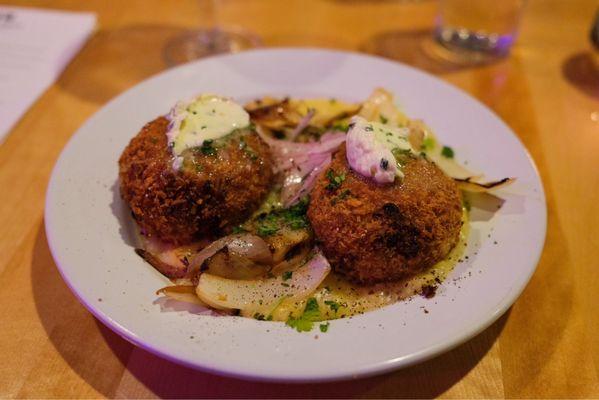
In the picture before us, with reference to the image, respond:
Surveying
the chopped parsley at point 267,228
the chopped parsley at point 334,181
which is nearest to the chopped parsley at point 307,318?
the chopped parsley at point 267,228

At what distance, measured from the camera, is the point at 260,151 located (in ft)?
6.75

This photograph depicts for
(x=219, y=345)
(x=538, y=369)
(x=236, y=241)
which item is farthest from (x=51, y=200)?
(x=538, y=369)

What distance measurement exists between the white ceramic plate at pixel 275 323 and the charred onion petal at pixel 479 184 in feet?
0.18

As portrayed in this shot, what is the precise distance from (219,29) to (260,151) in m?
1.92

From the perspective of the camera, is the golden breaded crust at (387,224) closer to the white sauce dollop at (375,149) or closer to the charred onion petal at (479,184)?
the white sauce dollop at (375,149)

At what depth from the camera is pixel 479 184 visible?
6.68 ft

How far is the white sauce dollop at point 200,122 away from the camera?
191 centimetres

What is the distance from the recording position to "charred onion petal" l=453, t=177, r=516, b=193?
1998mm

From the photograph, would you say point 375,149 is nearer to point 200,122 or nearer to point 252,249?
point 252,249

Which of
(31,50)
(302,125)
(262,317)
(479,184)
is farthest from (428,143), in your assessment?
(31,50)

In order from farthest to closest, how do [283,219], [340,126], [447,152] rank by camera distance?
[340,126] < [447,152] < [283,219]

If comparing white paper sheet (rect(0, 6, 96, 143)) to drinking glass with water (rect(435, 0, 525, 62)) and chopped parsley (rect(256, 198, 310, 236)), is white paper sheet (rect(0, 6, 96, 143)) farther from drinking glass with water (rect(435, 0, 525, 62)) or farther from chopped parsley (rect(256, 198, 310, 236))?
drinking glass with water (rect(435, 0, 525, 62))

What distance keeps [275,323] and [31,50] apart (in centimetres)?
260

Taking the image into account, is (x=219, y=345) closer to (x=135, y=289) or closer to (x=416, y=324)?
(x=135, y=289)
